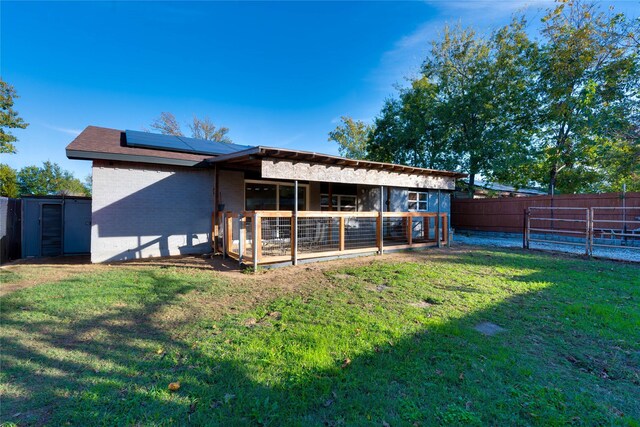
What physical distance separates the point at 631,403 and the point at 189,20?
46.0 ft

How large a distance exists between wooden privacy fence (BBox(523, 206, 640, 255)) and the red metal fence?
1.11ft

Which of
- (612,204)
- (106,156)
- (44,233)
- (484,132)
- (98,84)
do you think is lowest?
(44,233)

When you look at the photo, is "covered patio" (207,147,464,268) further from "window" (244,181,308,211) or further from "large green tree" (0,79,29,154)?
"large green tree" (0,79,29,154)

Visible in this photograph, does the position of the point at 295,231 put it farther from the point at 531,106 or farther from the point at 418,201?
the point at 531,106

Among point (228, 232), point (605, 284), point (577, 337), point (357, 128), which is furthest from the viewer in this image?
point (357, 128)

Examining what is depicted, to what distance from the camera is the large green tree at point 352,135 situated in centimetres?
3161

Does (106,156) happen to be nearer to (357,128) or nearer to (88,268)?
(88,268)

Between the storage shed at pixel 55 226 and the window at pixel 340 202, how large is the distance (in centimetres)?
819

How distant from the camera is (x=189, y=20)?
10.1 m

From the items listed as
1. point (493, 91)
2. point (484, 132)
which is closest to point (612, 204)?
point (484, 132)

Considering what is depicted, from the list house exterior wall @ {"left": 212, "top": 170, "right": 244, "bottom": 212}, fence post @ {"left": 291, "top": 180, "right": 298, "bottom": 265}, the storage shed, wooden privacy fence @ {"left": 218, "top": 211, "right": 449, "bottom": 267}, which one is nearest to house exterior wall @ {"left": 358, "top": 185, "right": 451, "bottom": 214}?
wooden privacy fence @ {"left": 218, "top": 211, "right": 449, "bottom": 267}

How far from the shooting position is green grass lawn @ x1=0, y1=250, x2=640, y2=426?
6.39 feet

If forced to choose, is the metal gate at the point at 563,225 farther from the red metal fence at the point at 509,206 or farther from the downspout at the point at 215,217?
the downspout at the point at 215,217

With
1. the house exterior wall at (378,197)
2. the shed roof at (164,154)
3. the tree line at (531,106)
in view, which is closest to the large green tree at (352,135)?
the tree line at (531,106)
